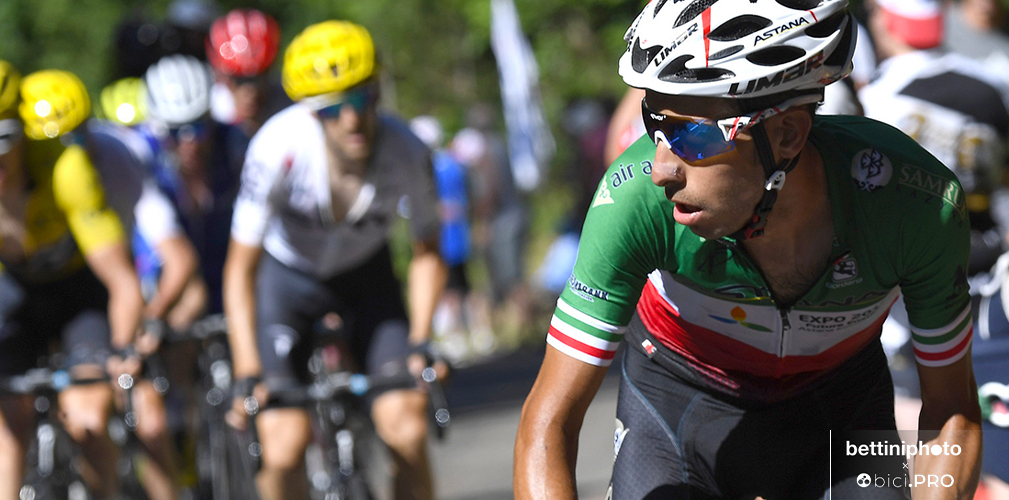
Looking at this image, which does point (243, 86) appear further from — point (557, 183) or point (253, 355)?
point (557, 183)

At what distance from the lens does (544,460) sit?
2881mm

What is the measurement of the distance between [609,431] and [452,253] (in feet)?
19.1

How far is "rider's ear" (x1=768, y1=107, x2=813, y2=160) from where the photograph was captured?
285cm

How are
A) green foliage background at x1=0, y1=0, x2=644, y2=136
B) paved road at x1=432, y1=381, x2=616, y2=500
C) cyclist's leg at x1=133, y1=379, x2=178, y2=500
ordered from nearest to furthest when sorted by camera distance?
cyclist's leg at x1=133, y1=379, x2=178, y2=500 → paved road at x1=432, y1=381, x2=616, y2=500 → green foliage background at x1=0, y1=0, x2=644, y2=136

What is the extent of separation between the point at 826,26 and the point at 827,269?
0.59m

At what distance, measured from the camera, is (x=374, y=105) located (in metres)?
5.60

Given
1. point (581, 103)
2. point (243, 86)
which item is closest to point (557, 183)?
point (581, 103)

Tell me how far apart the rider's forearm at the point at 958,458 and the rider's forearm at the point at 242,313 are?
3.26 meters

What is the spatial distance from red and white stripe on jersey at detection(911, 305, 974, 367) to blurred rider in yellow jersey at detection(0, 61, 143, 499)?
164 inches

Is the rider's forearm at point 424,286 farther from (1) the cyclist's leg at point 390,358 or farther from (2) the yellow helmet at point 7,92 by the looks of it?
(2) the yellow helmet at point 7,92

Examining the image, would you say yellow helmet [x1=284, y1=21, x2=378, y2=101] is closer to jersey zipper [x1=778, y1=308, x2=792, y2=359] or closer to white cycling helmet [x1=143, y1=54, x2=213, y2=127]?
white cycling helmet [x1=143, y1=54, x2=213, y2=127]

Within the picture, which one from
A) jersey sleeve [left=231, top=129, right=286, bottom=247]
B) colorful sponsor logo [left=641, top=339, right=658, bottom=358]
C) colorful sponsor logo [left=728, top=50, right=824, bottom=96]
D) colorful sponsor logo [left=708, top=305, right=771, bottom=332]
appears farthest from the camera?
jersey sleeve [left=231, top=129, right=286, bottom=247]

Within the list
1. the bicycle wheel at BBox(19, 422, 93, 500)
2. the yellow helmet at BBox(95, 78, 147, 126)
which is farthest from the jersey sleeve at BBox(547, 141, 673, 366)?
the yellow helmet at BBox(95, 78, 147, 126)

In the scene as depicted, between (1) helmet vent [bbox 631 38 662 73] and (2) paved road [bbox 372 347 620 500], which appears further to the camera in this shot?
(2) paved road [bbox 372 347 620 500]
